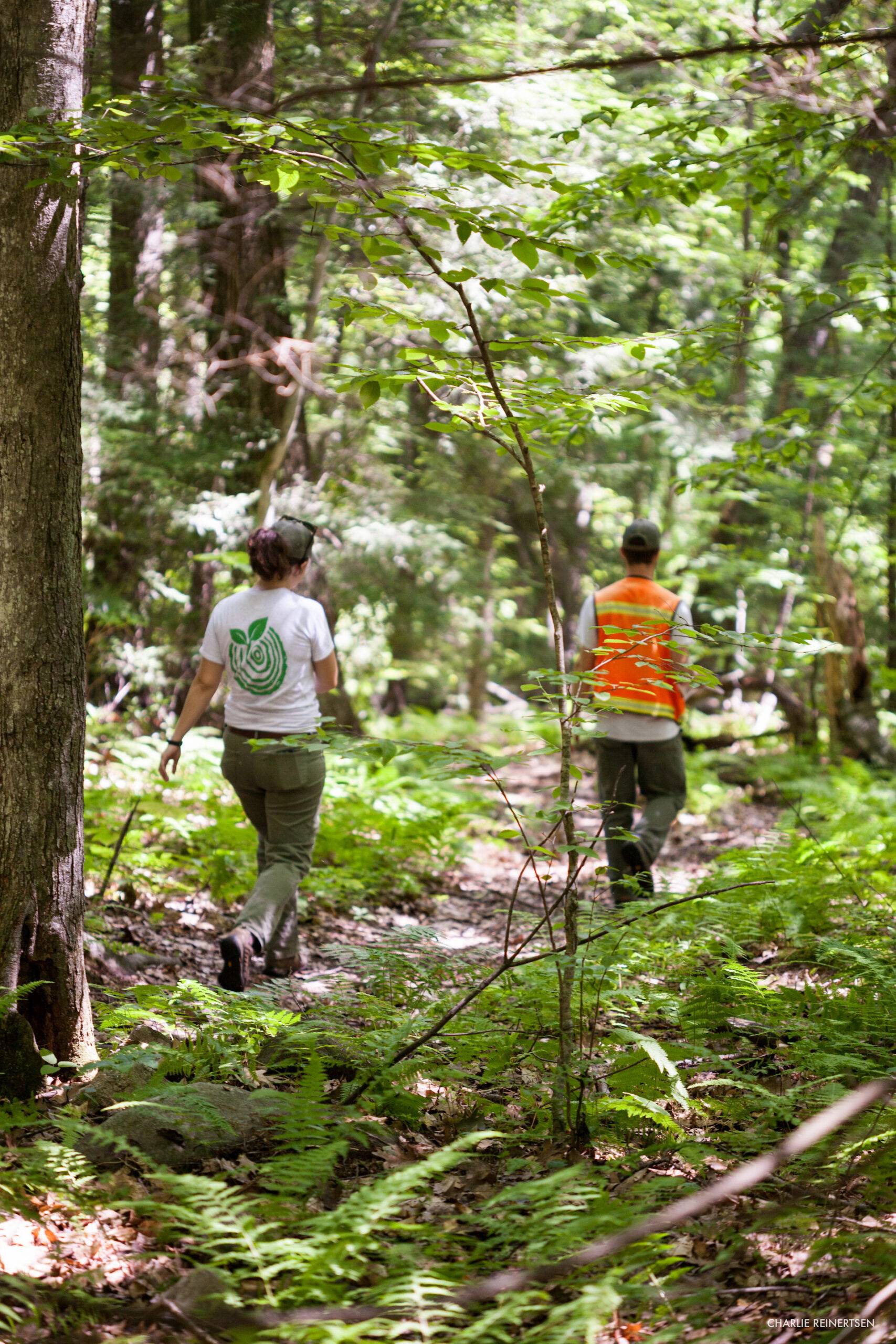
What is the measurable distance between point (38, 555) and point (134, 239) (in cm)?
721

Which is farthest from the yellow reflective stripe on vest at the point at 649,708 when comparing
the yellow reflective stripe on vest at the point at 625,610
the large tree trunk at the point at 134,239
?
the large tree trunk at the point at 134,239

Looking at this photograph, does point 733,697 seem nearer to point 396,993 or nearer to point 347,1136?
point 396,993

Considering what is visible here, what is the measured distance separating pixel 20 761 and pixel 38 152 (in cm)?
213

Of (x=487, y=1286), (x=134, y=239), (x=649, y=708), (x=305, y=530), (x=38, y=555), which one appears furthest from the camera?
(x=134, y=239)

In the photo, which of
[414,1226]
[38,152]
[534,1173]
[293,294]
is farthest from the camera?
[293,294]

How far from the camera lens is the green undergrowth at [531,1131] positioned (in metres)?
2.52

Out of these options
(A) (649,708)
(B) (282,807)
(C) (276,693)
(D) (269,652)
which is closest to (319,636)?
(D) (269,652)

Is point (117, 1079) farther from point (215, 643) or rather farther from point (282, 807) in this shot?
point (215, 643)

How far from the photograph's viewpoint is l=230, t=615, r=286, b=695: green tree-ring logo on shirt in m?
5.31

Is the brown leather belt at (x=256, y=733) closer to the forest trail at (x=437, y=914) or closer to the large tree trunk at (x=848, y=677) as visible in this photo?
the forest trail at (x=437, y=914)

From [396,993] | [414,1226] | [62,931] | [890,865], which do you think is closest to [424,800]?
[890,865]

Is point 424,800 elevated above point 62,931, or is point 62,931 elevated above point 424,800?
point 62,931

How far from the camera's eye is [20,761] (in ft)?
11.9

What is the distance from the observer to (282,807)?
538cm
